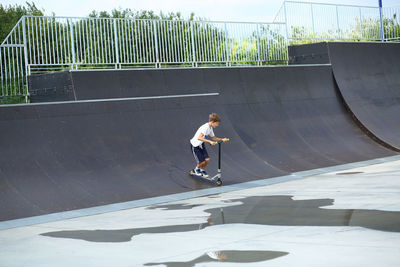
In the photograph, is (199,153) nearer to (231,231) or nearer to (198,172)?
(198,172)

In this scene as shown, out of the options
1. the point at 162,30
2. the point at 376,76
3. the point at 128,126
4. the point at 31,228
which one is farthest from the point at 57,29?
the point at 376,76

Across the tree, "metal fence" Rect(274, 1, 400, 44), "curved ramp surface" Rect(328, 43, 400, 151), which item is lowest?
"curved ramp surface" Rect(328, 43, 400, 151)

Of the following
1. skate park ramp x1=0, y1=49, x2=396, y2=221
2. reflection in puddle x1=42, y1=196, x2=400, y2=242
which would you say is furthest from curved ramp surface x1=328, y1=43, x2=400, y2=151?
reflection in puddle x1=42, y1=196, x2=400, y2=242

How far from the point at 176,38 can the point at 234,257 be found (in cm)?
1394

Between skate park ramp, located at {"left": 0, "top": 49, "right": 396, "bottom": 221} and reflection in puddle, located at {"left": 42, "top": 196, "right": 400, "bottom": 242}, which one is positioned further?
skate park ramp, located at {"left": 0, "top": 49, "right": 396, "bottom": 221}

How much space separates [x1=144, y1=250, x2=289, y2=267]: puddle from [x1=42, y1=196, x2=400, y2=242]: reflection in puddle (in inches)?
58.6

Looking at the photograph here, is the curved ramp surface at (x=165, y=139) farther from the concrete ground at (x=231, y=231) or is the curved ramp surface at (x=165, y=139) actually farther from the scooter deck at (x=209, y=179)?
the concrete ground at (x=231, y=231)

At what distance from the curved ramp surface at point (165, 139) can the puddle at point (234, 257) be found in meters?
5.14

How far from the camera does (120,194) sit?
10.9m

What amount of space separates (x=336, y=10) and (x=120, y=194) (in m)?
→ 15.8

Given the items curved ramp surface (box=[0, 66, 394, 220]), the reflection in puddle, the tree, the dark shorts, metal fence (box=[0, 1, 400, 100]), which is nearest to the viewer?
the reflection in puddle

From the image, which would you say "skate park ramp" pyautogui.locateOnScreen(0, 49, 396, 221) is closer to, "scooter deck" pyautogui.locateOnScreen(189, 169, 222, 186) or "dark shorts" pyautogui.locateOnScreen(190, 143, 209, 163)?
"scooter deck" pyautogui.locateOnScreen(189, 169, 222, 186)

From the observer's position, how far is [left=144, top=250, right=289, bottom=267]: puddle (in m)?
5.08

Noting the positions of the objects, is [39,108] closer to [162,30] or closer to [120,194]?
[120,194]
